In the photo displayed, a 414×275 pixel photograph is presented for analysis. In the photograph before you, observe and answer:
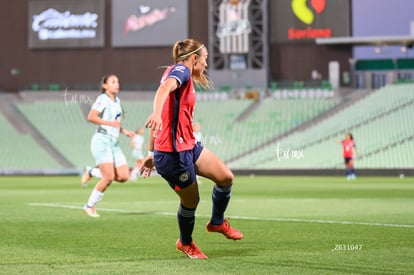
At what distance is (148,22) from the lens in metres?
62.0

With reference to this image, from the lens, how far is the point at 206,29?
61.5 m

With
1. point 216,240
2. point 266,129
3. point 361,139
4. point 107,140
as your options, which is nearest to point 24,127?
point 266,129

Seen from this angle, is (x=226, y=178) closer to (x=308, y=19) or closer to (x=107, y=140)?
(x=107, y=140)

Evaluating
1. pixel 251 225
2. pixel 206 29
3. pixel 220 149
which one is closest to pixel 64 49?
pixel 206 29

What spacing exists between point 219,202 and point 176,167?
1083 millimetres

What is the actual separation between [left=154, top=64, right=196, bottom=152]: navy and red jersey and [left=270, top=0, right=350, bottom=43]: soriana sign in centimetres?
5079

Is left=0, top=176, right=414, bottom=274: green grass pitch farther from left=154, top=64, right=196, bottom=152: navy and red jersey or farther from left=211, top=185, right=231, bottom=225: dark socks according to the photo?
left=154, top=64, right=196, bottom=152: navy and red jersey

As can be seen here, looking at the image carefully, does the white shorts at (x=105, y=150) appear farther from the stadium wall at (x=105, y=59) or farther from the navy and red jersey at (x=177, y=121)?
the stadium wall at (x=105, y=59)

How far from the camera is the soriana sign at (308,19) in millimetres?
59281

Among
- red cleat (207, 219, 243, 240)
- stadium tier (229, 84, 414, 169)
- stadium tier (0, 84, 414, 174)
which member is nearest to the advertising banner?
stadium tier (0, 84, 414, 174)

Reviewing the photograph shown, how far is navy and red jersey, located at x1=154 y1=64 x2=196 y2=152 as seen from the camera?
9.42m

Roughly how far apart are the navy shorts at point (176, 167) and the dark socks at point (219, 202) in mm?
814

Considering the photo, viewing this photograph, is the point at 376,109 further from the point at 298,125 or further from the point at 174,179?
the point at 174,179

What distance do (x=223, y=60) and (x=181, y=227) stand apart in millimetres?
51399
